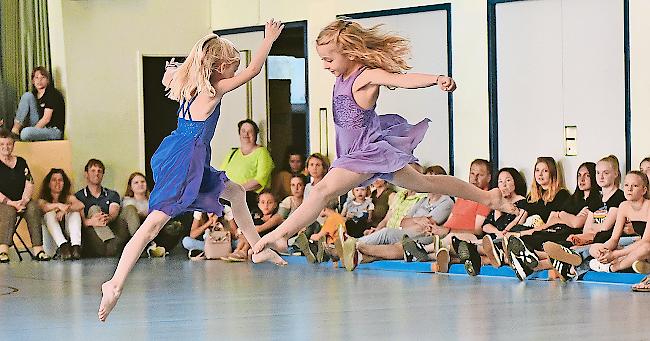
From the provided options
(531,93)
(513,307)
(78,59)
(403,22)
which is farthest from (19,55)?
(513,307)

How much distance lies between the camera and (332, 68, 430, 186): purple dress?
6.59 m

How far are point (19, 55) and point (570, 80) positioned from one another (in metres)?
5.65

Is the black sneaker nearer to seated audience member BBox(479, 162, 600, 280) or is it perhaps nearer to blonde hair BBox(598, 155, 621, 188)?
seated audience member BBox(479, 162, 600, 280)

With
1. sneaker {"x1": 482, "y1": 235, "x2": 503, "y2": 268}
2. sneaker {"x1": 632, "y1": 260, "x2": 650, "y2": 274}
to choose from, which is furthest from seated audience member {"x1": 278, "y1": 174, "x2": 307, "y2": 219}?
sneaker {"x1": 632, "y1": 260, "x2": 650, "y2": 274}

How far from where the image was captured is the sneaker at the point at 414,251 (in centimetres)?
1009

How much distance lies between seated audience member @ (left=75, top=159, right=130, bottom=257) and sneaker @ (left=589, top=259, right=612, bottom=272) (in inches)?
202

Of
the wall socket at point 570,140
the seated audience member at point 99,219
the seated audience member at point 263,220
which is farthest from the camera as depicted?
the seated audience member at point 99,219

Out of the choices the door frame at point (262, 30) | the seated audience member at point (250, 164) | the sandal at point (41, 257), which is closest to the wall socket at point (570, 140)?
the door frame at point (262, 30)

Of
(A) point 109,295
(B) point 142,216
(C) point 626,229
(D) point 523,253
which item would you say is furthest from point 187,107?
(B) point 142,216

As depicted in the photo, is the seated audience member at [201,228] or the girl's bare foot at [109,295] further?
the seated audience member at [201,228]

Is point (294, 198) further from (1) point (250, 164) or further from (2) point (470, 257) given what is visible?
(2) point (470, 257)

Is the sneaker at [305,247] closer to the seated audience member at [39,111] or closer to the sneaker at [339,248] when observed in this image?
the sneaker at [339,248]

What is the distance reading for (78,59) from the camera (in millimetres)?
12945

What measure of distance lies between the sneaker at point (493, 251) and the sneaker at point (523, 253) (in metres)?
0.26
